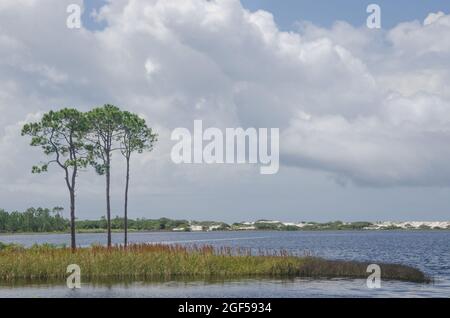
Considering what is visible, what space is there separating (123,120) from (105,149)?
3.30 m

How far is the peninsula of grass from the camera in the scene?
4212 centimetres

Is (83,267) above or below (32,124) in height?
below

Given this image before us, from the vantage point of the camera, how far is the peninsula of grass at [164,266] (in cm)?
4212

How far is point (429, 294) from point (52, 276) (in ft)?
78.2

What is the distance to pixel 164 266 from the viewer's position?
141 ft

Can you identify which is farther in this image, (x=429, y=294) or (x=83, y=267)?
(x=83, y=267)
